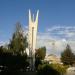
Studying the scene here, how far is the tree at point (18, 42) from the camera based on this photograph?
66250mm

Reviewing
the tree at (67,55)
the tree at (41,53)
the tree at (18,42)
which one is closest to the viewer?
the tree at (18,42)

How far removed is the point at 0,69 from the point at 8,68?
4.74 ft

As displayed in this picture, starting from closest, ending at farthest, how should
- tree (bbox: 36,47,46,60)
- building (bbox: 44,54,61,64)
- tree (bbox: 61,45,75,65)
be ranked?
1. building (bbox: 44,54,61,64)
2. tree (bbox: 36,47,46,60)
3. tree (bbox: 61,45,75,65)

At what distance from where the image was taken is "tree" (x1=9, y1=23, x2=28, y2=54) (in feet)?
217

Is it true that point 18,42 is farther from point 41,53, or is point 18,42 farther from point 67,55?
Answer: point 67,55

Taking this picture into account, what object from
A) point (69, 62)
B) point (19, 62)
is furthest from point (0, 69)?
point (69, 62)

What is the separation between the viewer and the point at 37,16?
67875 millimetres

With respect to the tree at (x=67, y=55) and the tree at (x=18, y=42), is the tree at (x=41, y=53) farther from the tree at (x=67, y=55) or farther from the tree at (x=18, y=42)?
the tree at (x=18, y=42)

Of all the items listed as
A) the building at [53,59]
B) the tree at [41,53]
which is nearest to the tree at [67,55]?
the building at [53,59]

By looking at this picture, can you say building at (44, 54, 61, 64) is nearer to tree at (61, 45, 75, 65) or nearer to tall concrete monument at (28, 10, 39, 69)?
tree at (61, 45, 75, 65)

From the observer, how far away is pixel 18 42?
218 ft

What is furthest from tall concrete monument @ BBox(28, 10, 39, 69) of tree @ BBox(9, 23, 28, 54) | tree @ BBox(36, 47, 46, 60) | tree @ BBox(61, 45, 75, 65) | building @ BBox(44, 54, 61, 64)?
tree @ BBox(61, 45, 75, 65)

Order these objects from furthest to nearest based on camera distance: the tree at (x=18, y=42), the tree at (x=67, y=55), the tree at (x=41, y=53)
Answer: the tree at (x=67, y=55) → the tree at (x=41, y=53) → the tree at (x=18, y=42)

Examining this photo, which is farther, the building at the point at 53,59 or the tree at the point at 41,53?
the tree at the point at 41,53
